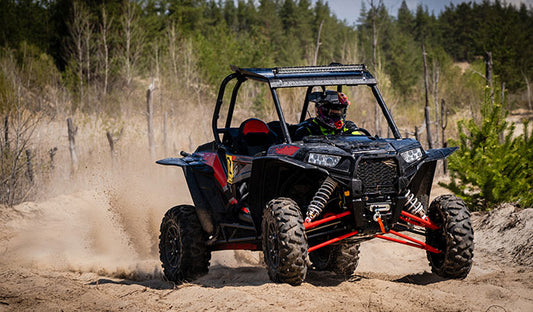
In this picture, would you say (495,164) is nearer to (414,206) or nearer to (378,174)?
(414,206)

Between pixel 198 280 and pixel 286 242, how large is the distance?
253 centimetres

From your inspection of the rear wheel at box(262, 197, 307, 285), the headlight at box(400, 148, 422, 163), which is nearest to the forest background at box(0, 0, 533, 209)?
the headlight at box(400, 148, 422, 163)

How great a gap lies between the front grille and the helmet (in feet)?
4.20

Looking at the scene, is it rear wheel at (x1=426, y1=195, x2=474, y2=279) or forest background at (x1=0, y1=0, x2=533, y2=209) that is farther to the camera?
forest background at (x1=0, y1=0, x2=533, y2=209)

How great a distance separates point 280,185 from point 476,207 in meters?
5.96

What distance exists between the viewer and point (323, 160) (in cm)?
601

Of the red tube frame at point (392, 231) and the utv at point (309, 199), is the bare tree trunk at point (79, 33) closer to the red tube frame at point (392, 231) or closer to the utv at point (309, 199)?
the utv at point (309, 199)

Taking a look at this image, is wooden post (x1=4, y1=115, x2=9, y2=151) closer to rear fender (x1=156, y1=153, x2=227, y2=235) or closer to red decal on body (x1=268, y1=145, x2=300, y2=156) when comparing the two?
rear fender (x1=156, y1=153, x2=227, y2=235)

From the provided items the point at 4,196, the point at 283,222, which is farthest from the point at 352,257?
the point at 4,196

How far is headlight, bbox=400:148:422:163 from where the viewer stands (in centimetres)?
625

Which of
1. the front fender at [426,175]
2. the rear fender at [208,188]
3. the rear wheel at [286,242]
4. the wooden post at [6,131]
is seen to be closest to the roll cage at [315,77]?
the front fender at [426,175]

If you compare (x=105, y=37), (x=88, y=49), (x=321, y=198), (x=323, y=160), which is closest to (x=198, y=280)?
(x=321, y=198)

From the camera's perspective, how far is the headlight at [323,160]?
5.99 meters

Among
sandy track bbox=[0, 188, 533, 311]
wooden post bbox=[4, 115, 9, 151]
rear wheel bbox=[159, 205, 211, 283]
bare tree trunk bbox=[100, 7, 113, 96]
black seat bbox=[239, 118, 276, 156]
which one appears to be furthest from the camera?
bare tree trunk bbox=[100, 7, 113, 96]
